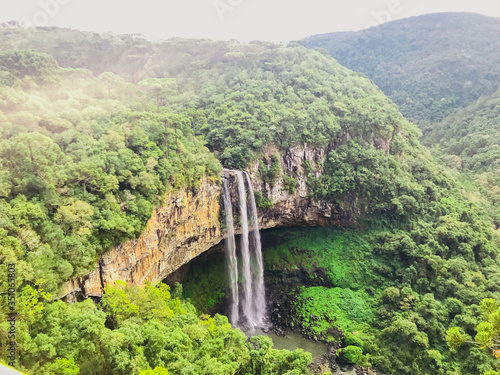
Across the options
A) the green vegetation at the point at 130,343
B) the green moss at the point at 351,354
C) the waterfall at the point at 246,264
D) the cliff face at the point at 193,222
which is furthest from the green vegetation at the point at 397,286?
the green vegetation at the point at 130,343

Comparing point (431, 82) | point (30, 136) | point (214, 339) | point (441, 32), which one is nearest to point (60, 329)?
point (214, 339)

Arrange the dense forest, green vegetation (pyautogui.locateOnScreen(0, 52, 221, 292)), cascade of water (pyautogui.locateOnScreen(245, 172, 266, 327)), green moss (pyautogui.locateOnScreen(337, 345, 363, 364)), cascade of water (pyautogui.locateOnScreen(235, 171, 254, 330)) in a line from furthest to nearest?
cascade of water (pyautogui.locateOnScreen(245, 172, 266, 327)) < cascade of water (pyautogui.locateOnScreen(235, 171, 254, 330)) < green moss (pyautogui.locateOnScreen(337, 345, 363, 364)) < green vegetation (pyautogui.locateOnScreen(0, 52, 221, 292)) < the dense forest

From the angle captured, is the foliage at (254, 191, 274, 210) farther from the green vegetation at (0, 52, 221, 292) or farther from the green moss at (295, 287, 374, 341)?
the green moss at (295, 287, 374, 341)

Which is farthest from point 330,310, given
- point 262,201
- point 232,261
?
point 262,201

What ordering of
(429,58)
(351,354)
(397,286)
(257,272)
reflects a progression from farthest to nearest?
(429,58), (257,272), (397,286), (351,354)

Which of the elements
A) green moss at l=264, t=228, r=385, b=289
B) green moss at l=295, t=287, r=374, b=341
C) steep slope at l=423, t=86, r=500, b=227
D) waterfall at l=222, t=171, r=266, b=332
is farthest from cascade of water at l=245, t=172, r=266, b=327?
steep slope at l=423, t=86, r=500, b=227

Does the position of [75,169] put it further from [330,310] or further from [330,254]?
[330,254]

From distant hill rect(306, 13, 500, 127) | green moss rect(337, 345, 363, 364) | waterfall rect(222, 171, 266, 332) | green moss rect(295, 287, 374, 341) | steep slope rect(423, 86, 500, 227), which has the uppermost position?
distant hill rect(306, 13, 500, 127)
